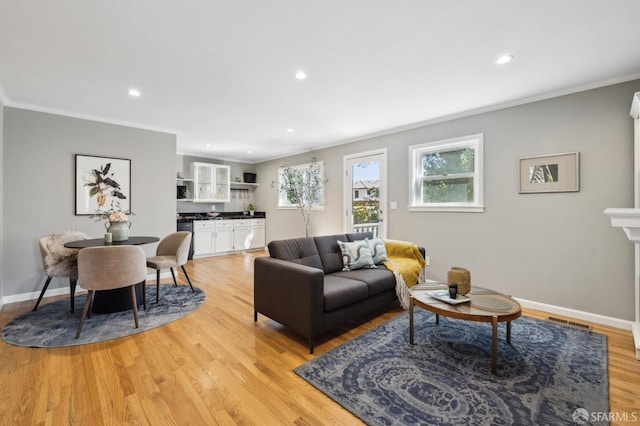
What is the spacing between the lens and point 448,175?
13.0ft

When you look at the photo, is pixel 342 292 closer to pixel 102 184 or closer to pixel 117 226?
pixel 117 226

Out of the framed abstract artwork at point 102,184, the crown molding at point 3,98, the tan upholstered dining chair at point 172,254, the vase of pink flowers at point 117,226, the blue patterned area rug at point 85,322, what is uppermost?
the crown molding at point 3,98

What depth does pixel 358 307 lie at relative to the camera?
265cm

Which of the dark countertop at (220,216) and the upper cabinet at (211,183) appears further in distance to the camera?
the upper cabinet at (211,183)

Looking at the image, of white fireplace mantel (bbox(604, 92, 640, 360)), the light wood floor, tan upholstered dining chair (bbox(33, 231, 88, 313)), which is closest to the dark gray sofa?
the light wood floor

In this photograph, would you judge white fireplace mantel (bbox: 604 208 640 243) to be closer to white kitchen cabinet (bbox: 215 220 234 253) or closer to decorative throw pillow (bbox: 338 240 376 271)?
decorative throw pillow (bbox: 338 240 376 271)

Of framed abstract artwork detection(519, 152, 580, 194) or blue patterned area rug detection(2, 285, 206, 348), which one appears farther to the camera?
framed abstract artwork detection(519, 152, 580, 194)

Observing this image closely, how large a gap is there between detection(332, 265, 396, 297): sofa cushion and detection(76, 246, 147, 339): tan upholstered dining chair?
202cm

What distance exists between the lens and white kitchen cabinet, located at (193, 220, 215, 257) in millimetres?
6117

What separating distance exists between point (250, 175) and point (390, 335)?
5872mm

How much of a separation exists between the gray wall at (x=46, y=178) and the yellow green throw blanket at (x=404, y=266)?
3.67m

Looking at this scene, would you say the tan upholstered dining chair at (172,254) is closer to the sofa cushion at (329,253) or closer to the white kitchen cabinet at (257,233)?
the sofa cushion at (329,253)

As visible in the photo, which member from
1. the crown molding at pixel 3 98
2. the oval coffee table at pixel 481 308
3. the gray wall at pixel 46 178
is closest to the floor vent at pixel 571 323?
the oval coffee table at pixel 481 308

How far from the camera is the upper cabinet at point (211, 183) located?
6.49m
